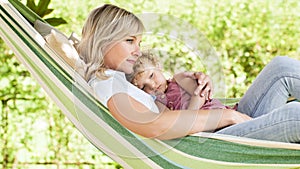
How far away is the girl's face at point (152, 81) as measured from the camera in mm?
2592

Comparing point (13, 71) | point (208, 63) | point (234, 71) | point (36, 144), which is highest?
point (208, 63)

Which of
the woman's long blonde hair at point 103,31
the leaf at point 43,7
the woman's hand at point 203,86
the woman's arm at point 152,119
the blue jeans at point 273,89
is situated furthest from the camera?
the leaf at point 43,7

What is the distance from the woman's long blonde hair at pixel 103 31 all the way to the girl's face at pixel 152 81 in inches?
5.9

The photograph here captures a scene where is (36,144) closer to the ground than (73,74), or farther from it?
closer to the ground

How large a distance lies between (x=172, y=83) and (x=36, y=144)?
2.19 m

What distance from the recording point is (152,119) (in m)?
2.32

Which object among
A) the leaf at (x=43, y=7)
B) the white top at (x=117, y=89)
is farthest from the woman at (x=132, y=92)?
the leaf at (x=43, y=7)

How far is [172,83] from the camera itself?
276 cm

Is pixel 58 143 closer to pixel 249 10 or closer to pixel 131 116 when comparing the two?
pixel 249 10

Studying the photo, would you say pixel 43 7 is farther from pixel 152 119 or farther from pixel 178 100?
pixel 152 119

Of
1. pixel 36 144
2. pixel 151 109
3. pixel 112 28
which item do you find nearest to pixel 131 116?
pixel 151 109

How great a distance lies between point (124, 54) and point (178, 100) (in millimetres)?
329

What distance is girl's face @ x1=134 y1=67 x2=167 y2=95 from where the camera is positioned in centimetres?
259

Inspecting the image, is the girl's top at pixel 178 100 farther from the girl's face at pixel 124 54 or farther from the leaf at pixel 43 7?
the leaf at pixel 43 7
